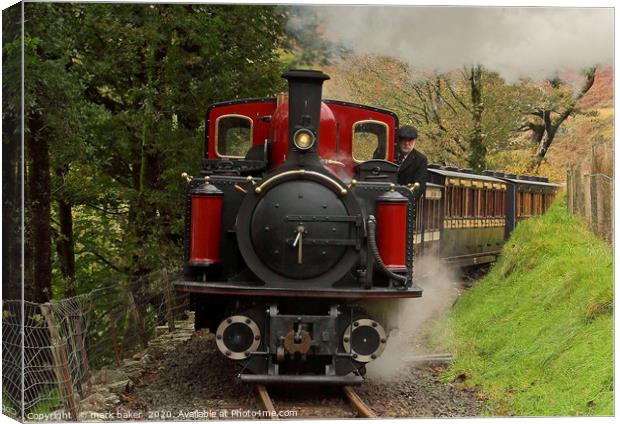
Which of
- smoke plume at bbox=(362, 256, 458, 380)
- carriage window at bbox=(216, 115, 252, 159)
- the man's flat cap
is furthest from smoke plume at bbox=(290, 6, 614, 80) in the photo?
smoke plume at bbox=(362, 256, 458, 380)

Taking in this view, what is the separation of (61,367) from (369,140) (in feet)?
12.3

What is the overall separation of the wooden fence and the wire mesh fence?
5.08 m

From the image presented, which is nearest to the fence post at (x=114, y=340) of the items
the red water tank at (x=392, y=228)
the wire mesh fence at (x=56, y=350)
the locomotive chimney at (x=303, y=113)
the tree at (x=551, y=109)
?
the wire mesh fence at (x=56, y=350)

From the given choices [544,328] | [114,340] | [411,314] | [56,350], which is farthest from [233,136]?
[544,328]

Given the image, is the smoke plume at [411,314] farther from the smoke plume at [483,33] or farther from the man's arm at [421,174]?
the smoke plume at [483,33]

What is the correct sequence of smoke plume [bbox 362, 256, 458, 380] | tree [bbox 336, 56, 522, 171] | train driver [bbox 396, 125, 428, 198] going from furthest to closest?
train driver [bbox 396, 125, 428, 198]
tree [bbox 336, 56, 522, 171]
smoke plume [bbox 362, 256, 458, 380]

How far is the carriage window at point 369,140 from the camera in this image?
10.5m

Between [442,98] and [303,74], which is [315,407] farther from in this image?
[442,98]

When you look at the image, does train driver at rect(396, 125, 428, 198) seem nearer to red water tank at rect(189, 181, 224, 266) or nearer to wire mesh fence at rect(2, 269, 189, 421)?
red water tank at rect(189, 181, 224, 266)

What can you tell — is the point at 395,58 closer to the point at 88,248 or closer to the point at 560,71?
the point at 560,71

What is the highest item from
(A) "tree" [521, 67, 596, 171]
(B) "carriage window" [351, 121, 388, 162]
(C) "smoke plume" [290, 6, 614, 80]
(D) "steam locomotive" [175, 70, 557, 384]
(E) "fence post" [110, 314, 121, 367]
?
(C) "smoke plume" [290, 6, 614, 80]

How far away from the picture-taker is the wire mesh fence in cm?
887

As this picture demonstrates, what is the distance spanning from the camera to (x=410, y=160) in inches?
441

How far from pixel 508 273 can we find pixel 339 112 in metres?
4.61
